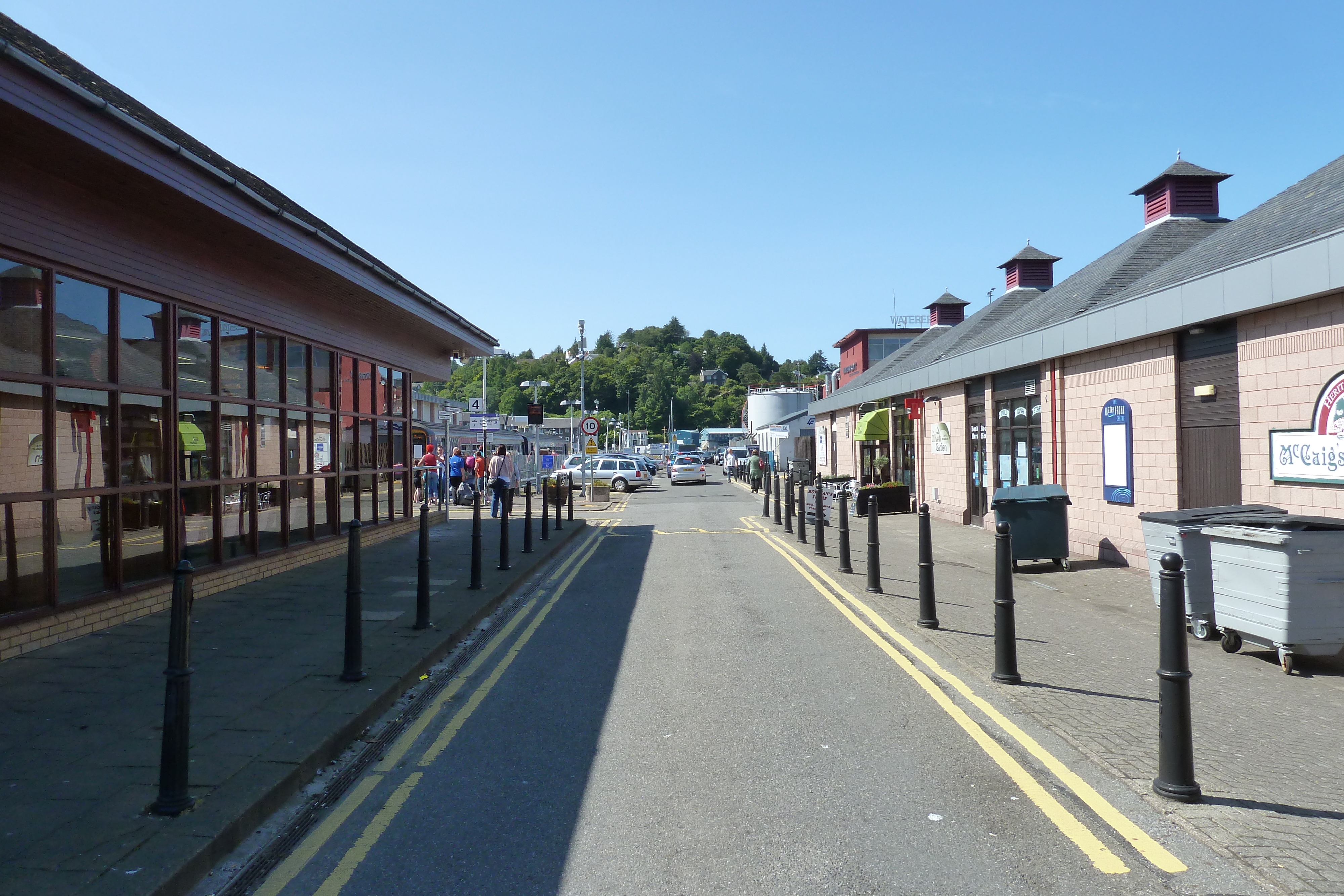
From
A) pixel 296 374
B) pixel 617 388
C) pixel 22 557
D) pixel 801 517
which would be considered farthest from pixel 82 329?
pixel 617 388

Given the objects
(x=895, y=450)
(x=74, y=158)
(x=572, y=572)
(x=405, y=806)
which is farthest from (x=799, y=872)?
(x=895, y=450)

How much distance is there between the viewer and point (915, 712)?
604cm

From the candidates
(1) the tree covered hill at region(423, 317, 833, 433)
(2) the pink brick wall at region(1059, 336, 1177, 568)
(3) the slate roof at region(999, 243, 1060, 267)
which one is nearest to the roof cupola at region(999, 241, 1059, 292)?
(3) the slate roof at region(999, 243, 1060, 267)

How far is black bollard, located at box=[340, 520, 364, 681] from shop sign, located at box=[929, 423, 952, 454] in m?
17.0

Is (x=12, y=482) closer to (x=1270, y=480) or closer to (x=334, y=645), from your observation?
(x=334, y=645)

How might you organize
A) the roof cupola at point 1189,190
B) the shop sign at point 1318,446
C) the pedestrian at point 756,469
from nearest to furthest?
1. the shop sign at point 1318,446
2. the roof cupola at point 1189,190
3. the pedestrian at point 756,469

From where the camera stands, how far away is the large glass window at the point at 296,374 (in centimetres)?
1270

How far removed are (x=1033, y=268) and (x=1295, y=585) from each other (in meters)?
25.3

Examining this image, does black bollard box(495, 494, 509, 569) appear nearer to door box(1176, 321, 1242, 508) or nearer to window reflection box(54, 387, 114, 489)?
window reflection box(54, 387, 114, 489)

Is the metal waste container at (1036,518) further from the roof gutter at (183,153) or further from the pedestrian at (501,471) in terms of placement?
the pedestrian at (501,471)

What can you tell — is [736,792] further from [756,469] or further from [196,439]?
[756,469]

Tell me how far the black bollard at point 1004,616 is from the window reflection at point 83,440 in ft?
25.6

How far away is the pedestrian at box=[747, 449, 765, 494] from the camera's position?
35844 mm

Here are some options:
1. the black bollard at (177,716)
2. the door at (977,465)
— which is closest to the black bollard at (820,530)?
the door at (977,465)
